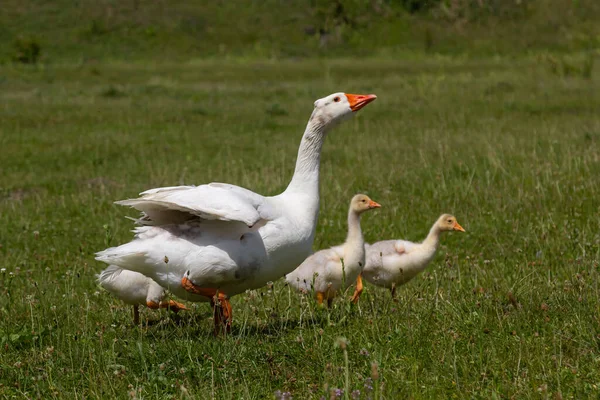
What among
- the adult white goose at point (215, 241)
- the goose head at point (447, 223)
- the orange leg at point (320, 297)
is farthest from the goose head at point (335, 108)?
the goose head at point (447, 223)

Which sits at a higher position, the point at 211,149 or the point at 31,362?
the point at 31,362

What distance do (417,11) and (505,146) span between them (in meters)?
54.1

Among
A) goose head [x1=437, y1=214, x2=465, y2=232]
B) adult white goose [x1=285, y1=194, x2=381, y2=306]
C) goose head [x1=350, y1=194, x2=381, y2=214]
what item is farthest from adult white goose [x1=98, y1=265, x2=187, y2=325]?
goose head [x1=437, y1=214, x2=465, y2=232]

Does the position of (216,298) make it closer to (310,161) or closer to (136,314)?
(310,161)

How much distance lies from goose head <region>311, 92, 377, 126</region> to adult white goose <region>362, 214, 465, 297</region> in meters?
1.96

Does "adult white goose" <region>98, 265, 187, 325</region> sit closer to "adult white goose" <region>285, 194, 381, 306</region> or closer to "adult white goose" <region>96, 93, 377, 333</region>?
"adult white goose" <region>96, 93, 377, 333</region>

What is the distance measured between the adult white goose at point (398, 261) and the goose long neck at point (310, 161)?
1862mm

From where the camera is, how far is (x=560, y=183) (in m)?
10.7

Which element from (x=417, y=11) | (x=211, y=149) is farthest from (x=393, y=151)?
(x=417, y=11)

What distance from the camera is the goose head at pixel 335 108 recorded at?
6.25 metres

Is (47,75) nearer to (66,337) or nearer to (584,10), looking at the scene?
(66,337)

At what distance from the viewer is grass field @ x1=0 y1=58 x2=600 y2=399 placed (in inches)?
183

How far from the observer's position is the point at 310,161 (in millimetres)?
6203

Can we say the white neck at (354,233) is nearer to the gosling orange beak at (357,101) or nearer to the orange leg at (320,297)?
the orange leg at (320,297)
